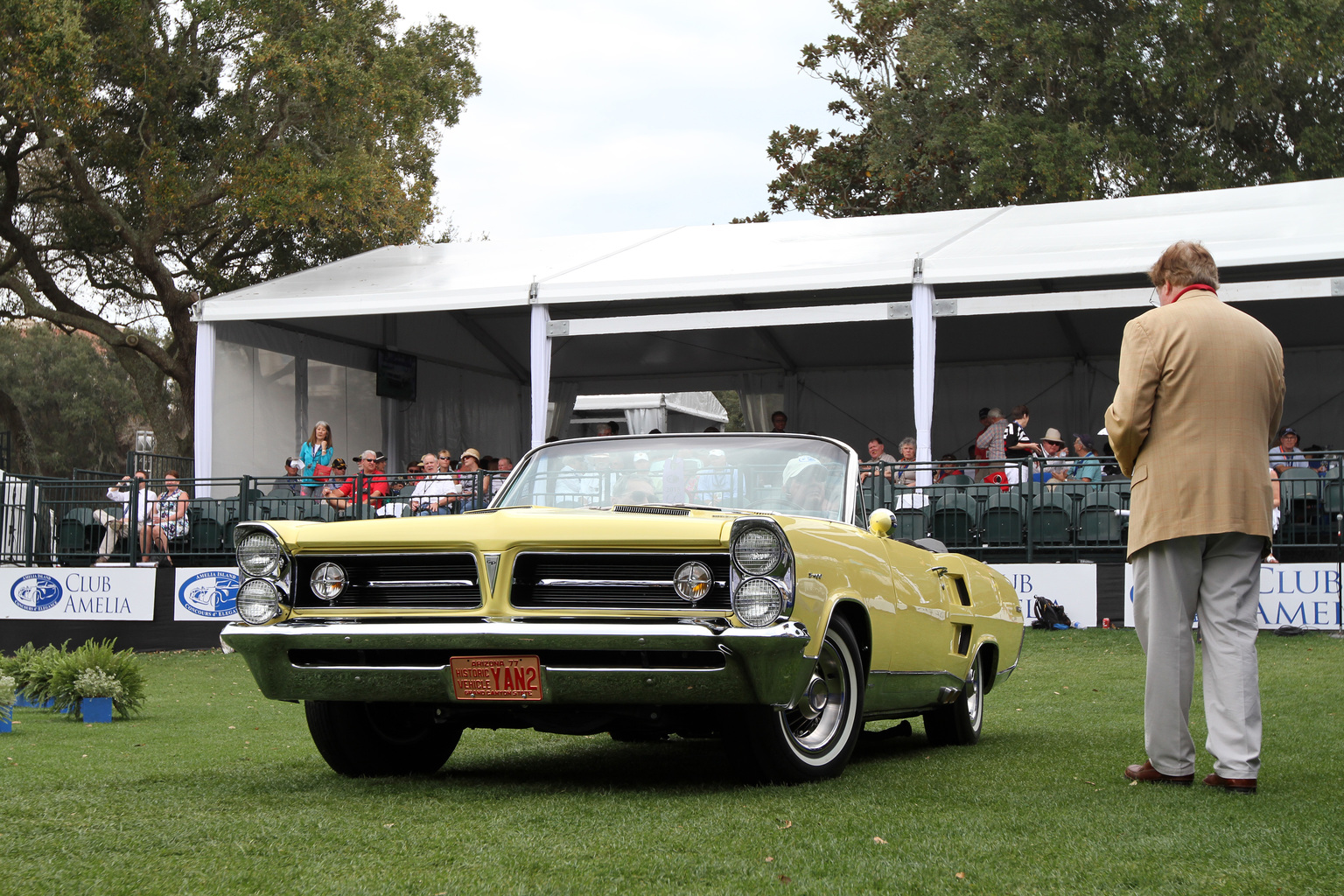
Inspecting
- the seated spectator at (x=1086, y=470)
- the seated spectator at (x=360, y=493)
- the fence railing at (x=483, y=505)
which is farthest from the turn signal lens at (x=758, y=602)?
the seated spectator at (x=360, y=493)

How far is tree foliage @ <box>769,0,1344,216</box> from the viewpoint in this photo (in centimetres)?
2898

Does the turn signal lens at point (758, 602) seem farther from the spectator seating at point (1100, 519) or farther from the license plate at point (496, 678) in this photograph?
the spectator seating at point (1100, 519)

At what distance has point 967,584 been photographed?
22.8 ft

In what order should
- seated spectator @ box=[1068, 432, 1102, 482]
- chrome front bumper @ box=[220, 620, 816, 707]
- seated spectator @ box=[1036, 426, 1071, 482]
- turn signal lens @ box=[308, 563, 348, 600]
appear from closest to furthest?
chrome front bumper @ box=[220, 620, 816, 707], turn signal lens @ box=[308, 563, 348, 600], seated spectator @ box=[1068, 432, 1102, 482], seated spectator @ box=[1036, 426, 1071, 482]

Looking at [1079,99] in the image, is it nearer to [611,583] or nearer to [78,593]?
[78,593]

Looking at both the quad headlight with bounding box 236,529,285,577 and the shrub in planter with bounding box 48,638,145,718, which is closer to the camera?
the quad headlight with bounding box 236,529,285,577

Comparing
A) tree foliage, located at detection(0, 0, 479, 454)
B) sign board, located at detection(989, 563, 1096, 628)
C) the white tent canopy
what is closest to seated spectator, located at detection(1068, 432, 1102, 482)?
sign board, located at detection(989, 563, 1096, 628)

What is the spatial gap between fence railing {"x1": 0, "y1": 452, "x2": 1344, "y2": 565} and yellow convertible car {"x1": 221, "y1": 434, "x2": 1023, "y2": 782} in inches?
295

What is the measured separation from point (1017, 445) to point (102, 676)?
410 inches

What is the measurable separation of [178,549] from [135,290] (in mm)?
17179

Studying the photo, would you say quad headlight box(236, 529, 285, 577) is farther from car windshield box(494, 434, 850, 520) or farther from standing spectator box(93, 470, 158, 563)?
standing spectator box(93, 470, 158, 563)

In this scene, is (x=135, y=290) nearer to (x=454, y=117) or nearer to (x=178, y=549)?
(x=454, y=117)

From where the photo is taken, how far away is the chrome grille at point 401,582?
16.4ft

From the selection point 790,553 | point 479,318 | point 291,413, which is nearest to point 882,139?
point 479,318
